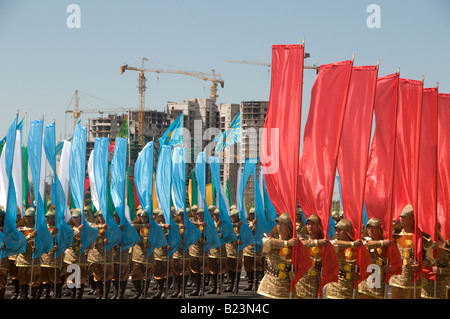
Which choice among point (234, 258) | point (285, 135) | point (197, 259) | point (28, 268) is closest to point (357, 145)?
point (285, 135)

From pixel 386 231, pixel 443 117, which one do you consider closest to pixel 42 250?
pixel 386 231

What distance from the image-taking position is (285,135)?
11117 mm

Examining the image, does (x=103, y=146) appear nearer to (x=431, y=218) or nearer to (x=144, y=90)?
(x=431, y=218)

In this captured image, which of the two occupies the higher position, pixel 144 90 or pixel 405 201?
pixel 144 90

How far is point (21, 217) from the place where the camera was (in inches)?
672

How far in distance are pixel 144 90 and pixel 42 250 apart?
318 ft

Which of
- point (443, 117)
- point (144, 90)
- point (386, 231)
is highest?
point (144, 90)

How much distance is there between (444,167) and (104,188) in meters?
7.33

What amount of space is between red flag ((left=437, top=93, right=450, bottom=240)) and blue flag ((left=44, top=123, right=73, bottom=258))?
293 inches

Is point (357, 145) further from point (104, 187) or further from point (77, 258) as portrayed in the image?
point (77, 258)

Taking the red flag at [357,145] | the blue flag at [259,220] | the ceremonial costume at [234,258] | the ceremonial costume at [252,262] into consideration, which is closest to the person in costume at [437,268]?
the red flag at [357,145]

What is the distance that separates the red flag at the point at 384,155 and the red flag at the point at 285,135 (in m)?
1.82

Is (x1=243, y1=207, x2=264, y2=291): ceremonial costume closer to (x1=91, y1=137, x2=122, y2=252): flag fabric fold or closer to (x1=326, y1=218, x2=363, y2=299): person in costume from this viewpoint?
(x1=91, y1=137, x2=122, y2=252): flag fabric fold
